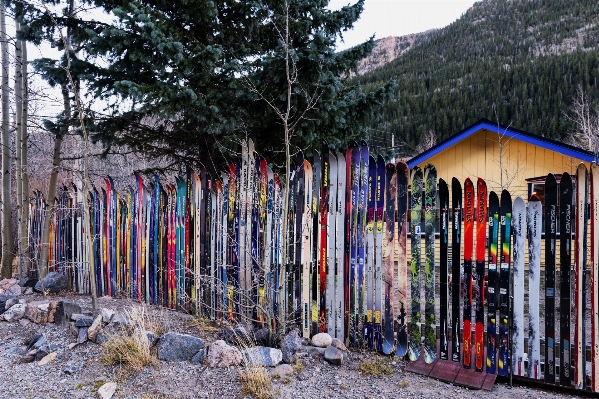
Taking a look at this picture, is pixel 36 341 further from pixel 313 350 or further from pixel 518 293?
pixel 518 293

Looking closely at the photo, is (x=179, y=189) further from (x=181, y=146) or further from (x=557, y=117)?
(x=557, y=117)

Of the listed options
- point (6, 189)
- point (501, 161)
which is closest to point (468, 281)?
point (501, 161)

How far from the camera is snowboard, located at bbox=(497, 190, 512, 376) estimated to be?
3.48 m

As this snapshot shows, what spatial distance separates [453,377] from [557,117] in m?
60.7

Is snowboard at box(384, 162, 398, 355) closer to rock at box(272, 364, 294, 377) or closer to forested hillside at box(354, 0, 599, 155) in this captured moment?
rock at box(272, 364, 294, 377)

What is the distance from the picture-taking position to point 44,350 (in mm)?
3889

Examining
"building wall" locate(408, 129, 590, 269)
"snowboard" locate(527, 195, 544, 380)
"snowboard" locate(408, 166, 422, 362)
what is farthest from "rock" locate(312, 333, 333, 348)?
"building wall" locate(408, 129, 590, 269)

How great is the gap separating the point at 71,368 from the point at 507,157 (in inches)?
422

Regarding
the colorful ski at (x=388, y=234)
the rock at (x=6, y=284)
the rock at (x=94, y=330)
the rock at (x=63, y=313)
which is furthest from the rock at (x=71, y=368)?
the rock at (x=6, y=284)

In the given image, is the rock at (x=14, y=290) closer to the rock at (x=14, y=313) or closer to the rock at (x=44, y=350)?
the rock at (x=14, y=313)

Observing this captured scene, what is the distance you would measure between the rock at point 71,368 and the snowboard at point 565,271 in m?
4.03

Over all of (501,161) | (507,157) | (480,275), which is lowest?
(480,275)

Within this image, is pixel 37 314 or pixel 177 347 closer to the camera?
pixel 177 347

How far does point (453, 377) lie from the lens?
3.48 m
